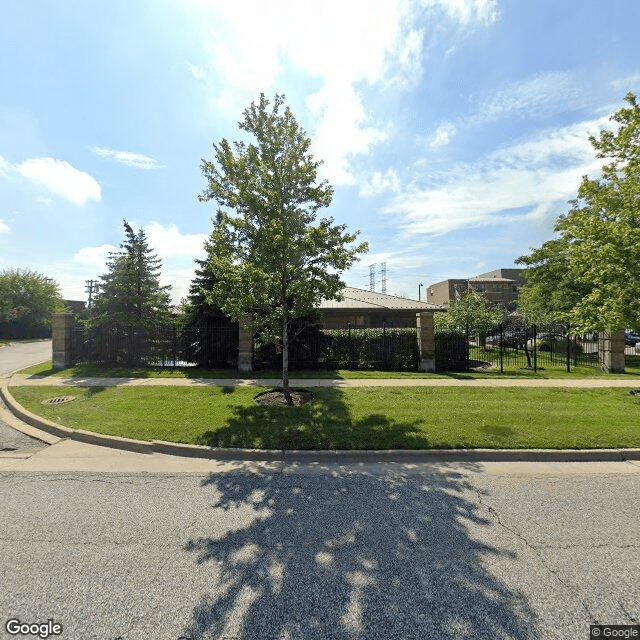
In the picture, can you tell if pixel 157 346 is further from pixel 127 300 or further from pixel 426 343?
pixel 426 343

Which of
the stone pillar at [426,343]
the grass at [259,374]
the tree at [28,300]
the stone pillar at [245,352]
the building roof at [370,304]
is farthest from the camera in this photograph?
the tree at [28,300]

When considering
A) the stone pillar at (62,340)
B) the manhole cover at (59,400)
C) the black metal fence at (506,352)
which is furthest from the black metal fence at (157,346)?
the black metal fence at (506,352)

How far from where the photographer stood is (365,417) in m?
7.85

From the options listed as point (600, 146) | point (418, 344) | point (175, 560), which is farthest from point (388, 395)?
point (600, 146)

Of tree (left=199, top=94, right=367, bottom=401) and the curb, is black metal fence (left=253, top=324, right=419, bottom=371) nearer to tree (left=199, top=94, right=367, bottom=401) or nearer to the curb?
tree (left=199, top=94, right=367, bottom=401)

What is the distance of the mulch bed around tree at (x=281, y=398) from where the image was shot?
9.16 meters

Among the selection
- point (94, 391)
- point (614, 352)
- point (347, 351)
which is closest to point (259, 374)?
point (347, 351)

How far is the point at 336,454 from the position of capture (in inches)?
234

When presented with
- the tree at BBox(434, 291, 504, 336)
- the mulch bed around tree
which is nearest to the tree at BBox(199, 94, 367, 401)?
the mulch bed around tree

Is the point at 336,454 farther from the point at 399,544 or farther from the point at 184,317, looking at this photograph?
the point at 184,317

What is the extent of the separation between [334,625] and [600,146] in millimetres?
16800

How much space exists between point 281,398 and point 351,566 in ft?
21.4

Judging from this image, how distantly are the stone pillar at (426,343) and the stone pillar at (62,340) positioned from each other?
1536 cm

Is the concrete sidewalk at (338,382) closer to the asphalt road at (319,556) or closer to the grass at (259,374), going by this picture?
the grass at (259,374)
